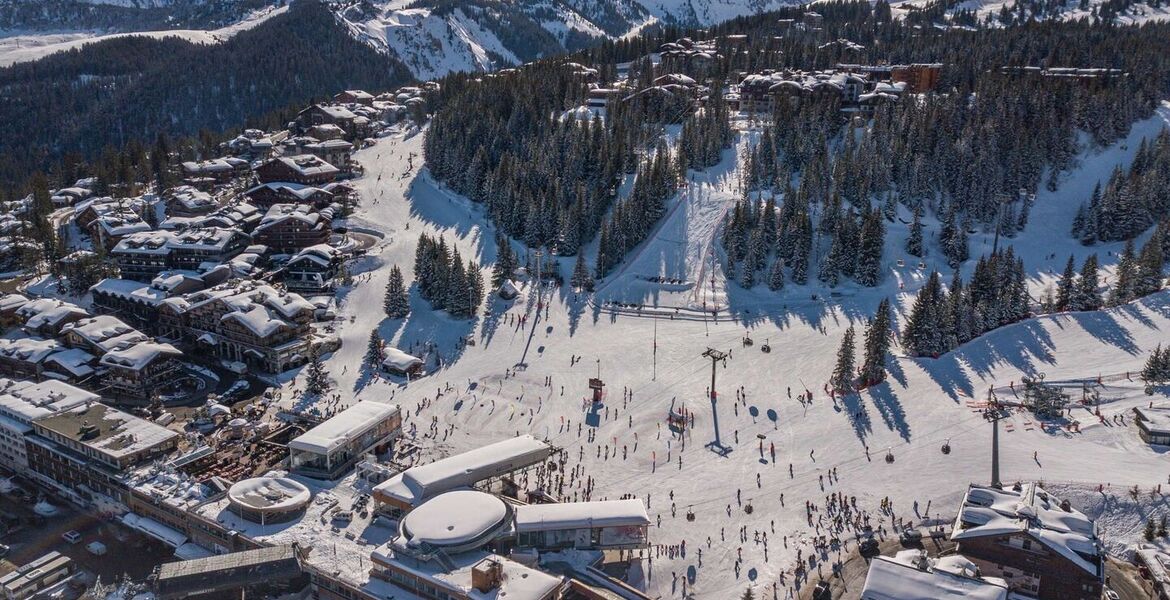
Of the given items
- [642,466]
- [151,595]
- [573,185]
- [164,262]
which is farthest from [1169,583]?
[164,262]

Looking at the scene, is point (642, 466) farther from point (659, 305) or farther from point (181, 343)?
point (181, 343)

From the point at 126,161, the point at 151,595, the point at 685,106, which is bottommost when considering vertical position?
the point at 151,595

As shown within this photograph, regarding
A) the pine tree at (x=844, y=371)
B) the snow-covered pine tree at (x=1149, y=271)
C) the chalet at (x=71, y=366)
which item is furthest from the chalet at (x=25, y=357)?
the snow-covered pine tree at (x=1149, y=271)

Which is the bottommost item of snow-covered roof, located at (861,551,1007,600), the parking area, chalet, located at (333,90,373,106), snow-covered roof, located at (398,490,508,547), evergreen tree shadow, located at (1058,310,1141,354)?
the parking area

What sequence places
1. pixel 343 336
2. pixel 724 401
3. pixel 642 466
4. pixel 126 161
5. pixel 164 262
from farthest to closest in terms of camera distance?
pixel 126 161 < pixel 164 262 < pixel 343 336 < pixel 724 401 < pixel 642 466

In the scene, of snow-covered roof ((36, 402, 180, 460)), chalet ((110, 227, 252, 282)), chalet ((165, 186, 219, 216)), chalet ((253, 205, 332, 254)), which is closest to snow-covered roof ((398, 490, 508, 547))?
snow-covered roof ((36, 402, 180, 460))

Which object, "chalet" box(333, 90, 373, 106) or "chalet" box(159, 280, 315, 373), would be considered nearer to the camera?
"chalet" box(159, 280, 315, 373)

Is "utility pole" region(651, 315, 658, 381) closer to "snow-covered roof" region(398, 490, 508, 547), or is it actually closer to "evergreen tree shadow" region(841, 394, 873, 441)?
"evergreen tree shadow" region(841, 394, 873, 441)
